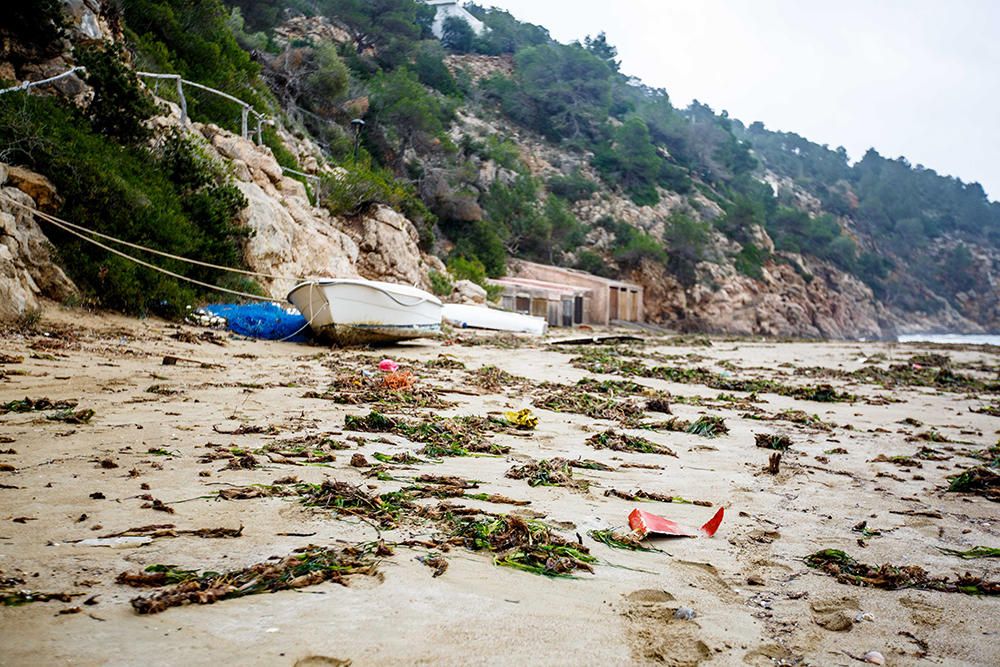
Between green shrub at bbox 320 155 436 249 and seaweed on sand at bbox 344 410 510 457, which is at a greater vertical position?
green shrub at bbox 320 155 436 249

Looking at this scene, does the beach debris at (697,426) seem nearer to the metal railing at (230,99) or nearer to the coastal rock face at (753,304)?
the metal railing at (230,99)

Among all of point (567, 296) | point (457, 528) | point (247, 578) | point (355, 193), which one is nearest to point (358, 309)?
point (457, 528)

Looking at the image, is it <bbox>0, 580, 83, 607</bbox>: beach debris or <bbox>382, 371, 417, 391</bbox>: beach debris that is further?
<bbox>382, 371, 417, 391</bbox>: beach debris

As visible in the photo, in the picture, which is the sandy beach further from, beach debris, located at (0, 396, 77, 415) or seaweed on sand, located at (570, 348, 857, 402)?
seaweed on sand, located at (570, 348, 857, 402)

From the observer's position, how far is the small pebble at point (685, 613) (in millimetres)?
2082

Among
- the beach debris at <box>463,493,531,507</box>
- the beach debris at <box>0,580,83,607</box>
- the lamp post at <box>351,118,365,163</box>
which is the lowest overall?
the beach debris at <box>463,493,531,507</box>

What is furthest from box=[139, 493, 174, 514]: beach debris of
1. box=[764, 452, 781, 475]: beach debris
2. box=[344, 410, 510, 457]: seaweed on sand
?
box=[764, 452, 781, 475]: beach debris

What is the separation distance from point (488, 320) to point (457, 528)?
1804 centimetres

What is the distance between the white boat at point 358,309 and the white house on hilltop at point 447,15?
208ft

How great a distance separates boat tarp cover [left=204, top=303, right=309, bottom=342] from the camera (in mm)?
11711

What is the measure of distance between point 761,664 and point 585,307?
1350 inches

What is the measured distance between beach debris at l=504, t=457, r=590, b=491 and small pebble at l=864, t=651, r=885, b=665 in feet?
6.02

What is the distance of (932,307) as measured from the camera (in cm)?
7512

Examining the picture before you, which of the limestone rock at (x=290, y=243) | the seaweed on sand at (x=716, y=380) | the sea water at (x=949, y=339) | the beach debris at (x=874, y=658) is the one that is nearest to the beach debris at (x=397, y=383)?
the seaweed on sand at (x=716, y=380)
